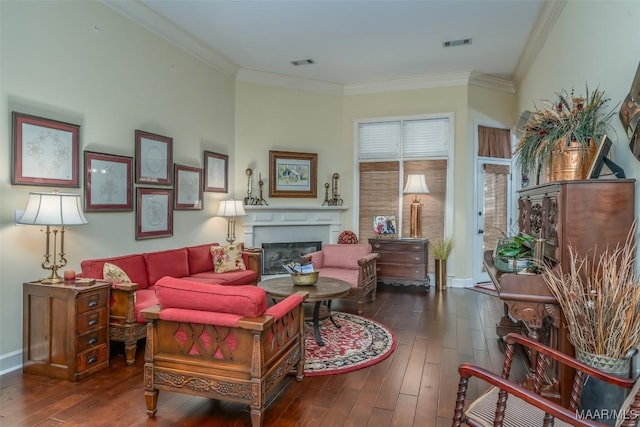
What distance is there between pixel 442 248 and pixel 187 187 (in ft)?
13.3

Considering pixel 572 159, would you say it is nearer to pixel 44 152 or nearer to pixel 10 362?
pixel 44 152

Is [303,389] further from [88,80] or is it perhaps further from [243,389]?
[88,80]

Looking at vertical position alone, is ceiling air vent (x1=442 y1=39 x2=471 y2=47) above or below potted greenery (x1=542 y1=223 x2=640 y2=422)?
above

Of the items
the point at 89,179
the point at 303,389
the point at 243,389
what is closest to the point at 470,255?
the point at 303,389

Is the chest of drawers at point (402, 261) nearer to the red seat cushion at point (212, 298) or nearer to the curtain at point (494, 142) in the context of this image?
the curtain at point (494, 142)

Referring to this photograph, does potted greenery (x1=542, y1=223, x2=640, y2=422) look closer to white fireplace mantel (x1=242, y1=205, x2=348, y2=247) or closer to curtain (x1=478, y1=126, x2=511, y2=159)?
curtain (x1=478, y1=126, x2=511, y2=159)

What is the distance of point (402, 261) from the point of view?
243 inches

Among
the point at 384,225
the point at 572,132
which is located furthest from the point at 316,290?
the point at 384,225

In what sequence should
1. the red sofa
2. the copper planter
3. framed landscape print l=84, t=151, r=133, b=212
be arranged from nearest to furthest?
the copper planter → the red sofa → framed landscape print l=84, t=151, r=133, b=212

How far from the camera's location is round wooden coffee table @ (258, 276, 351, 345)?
3.63m

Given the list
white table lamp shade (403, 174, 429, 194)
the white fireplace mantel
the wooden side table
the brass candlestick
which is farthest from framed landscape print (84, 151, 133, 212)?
white table lamp shade (403, 174, 429, 194)

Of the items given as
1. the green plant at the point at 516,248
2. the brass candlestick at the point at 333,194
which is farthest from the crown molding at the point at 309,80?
the green plant at the point at 516,248

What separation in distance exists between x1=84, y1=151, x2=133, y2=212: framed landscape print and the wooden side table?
1.00 m

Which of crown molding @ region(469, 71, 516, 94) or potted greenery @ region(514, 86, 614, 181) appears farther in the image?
crown molding @ region(469, 71, 516, 94)
